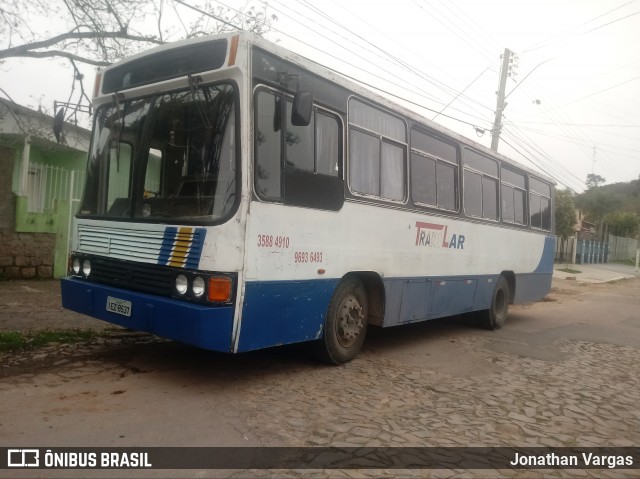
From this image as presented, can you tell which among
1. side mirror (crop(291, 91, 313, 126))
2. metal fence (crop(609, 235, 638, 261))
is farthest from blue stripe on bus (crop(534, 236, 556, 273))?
metal fence (crop(609, 235, 638, 261))

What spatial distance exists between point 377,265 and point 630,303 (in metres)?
13.7

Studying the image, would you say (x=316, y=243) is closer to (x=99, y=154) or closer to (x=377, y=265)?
(x=377, y=265)

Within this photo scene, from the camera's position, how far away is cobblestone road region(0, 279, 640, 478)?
390 cm

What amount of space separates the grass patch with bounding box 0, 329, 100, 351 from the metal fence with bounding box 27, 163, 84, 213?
16.0 feet

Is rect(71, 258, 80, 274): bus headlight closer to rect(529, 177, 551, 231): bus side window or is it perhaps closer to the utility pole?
rect(529, 177, 551, 231): bus side window

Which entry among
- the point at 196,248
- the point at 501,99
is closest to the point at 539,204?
the point at 501,99

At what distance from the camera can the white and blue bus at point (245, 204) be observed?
4566 millimetres

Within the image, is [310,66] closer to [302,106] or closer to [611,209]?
[302,106]

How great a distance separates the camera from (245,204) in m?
4.54

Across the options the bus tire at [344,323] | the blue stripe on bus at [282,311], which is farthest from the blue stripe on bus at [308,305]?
the bus tire at [344,323]

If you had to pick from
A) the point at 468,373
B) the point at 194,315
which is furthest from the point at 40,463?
the point at 468,373

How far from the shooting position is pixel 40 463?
3.33 meters

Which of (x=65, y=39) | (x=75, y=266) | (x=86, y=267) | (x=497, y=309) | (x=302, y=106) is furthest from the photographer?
(x=497, y=309)

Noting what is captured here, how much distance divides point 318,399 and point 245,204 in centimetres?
188
